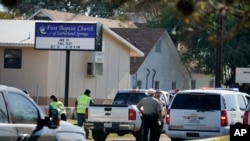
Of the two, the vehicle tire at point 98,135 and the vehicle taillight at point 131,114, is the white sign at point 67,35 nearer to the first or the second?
the vehicle tire at point 98,135

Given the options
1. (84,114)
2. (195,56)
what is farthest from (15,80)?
(195,56)

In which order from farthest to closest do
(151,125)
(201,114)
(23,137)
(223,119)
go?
(201,114), (223,119), (151,125), (23,137)

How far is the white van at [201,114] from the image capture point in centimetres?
2292

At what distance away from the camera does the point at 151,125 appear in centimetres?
2241

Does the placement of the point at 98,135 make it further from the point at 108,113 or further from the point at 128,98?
the point at 128,98

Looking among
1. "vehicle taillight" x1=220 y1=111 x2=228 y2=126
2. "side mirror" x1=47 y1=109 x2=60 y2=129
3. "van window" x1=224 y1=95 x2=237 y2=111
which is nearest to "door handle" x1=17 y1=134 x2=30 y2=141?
"side mirror" x1=47 y1=109 x2=60 y2=129

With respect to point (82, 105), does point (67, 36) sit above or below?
above

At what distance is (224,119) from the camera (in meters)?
22.8

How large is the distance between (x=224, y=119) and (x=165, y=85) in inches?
1368

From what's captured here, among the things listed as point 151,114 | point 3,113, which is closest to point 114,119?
point 151,114

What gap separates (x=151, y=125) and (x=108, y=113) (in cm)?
272

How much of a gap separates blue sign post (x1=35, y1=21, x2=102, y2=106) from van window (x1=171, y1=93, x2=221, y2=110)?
14527 mm

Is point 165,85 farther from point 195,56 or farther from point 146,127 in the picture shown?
point 146,127

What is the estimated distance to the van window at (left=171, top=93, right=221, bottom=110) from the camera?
75.6 feet
